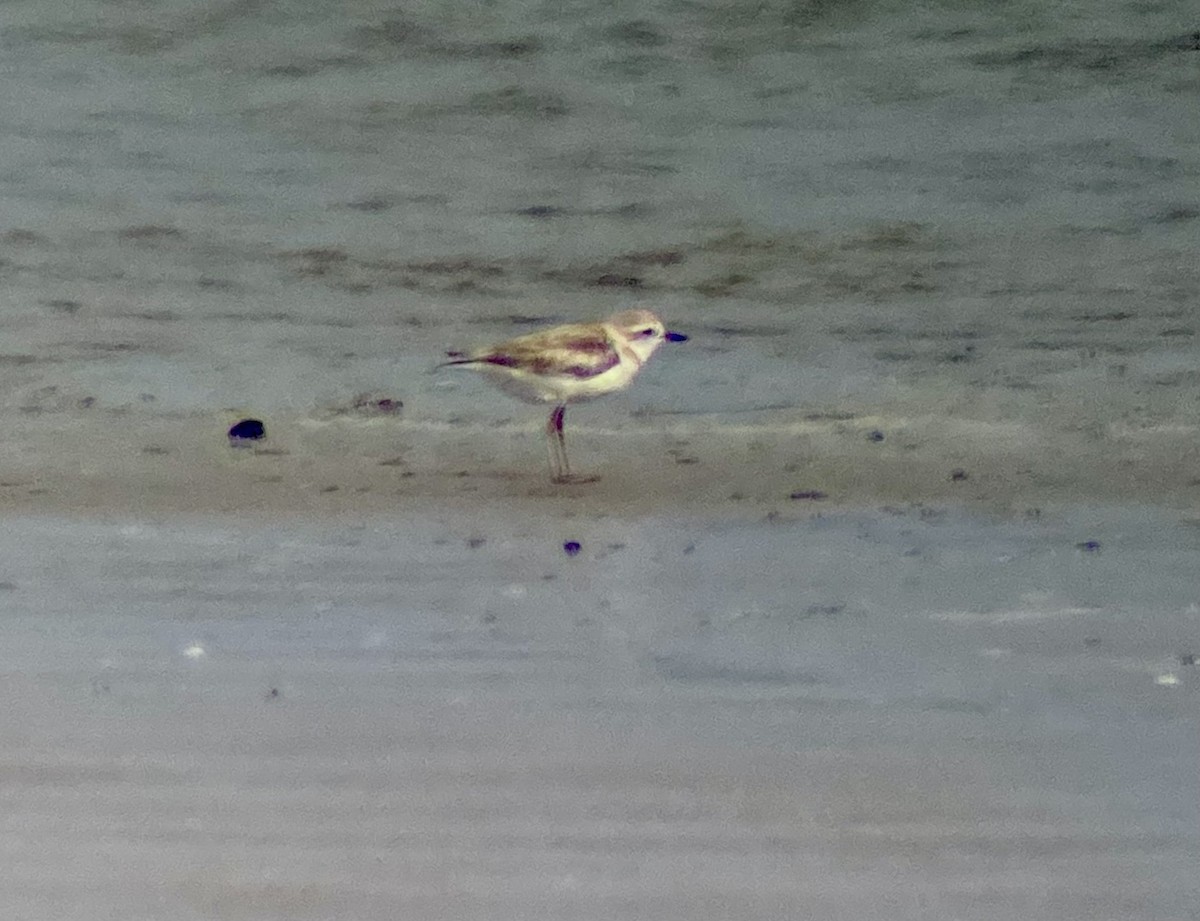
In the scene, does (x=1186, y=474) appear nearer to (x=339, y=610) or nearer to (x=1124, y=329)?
(x=1124, y=329)

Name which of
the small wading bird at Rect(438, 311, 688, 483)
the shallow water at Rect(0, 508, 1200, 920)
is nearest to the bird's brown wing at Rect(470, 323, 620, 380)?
the small wading bird at Rect(438, 311, 688, 483)

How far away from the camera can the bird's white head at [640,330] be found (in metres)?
Result: 0.96

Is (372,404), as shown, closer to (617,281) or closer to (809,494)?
(617,281)

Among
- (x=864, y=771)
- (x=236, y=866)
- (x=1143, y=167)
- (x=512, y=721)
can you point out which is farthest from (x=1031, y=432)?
(x=236, y=866)

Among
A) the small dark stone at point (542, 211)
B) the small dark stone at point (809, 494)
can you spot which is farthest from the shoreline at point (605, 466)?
A: the small dark stone at point (542, 211)

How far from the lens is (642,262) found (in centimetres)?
98

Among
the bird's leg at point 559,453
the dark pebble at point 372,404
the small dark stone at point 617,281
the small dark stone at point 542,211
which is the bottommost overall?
the bird's leg at point 559,453

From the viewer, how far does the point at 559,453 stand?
97 cm

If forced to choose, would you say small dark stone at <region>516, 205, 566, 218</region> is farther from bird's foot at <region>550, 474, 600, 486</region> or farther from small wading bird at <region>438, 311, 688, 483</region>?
bird's foot at <region>550, 474, 600, 486</region>

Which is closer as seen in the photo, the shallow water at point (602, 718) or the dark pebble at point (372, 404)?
the shallow water at point (602, 718)

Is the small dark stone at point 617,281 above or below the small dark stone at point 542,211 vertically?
below

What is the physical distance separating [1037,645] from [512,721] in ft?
1.10

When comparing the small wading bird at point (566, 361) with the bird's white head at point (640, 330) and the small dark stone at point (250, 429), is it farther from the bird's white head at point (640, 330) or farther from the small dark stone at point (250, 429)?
the small dark stone at point (250, 429)

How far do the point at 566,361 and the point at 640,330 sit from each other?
6 centimetres
